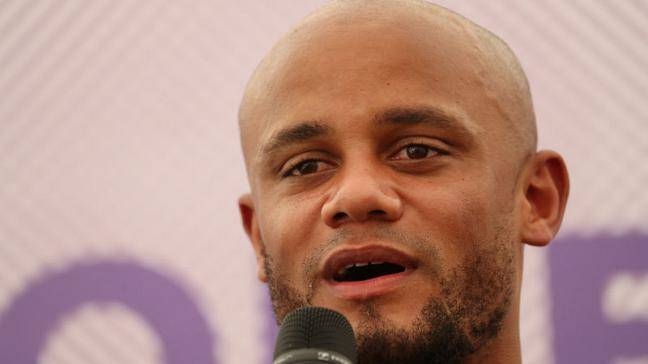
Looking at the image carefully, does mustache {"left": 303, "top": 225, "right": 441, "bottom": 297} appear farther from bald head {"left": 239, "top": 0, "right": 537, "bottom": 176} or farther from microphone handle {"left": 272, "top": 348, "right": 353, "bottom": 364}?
microphone handle {"left": 272, "top": 348, "right": 353, "bottom": 364}

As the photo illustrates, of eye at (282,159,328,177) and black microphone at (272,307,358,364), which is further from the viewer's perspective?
eye at (282,159,328,177)

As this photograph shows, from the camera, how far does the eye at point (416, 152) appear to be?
137 centimetres

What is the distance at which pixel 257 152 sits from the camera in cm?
152

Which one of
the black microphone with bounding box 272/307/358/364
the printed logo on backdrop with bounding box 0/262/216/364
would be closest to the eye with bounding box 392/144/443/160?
the black microphone with bounding box 272/307/358/364

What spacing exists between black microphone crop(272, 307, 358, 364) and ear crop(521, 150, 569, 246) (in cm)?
68

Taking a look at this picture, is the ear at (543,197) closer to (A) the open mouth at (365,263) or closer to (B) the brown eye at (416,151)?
(B) the brown eye at (416,151)

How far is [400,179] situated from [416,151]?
0.07 metres

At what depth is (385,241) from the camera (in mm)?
1221

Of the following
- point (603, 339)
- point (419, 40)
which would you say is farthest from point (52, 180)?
point (603, 339)

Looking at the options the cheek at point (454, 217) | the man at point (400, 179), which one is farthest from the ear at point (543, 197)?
the cheek at point (454, 217)

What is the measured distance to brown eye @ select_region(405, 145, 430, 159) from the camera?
137 centimetres

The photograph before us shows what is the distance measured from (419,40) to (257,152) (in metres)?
0.36

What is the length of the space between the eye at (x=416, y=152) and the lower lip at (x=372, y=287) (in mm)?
225

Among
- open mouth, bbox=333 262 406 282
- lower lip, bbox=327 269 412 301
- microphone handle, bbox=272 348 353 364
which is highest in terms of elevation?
open mouth, bbox=333 262 406 282
